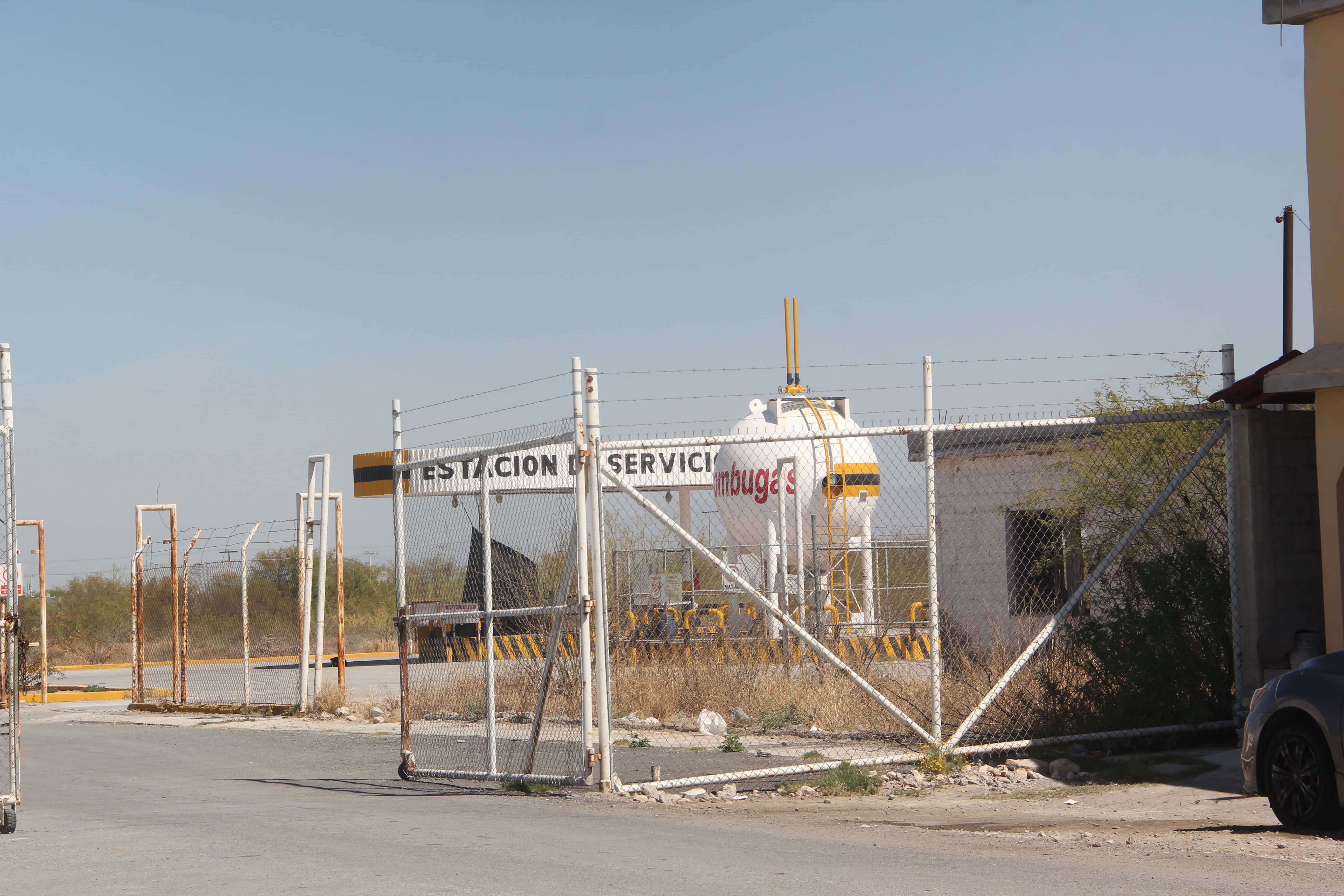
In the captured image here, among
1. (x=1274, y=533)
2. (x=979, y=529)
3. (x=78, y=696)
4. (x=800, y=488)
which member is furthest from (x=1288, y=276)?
(x=78, y=696)

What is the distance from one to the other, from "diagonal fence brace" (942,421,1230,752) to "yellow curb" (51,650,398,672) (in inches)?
936

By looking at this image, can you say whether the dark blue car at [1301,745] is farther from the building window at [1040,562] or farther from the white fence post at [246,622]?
the white fence post at [246,622]

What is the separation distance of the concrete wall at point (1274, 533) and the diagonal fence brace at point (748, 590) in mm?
3106

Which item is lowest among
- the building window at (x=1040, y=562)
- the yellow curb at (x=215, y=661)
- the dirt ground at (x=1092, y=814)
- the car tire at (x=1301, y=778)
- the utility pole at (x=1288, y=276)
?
the yellow curb at (x=215, y=661)

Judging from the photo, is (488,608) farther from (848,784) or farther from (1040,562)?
(1040,562)

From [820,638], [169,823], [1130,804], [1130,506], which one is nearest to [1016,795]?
[1130,804]

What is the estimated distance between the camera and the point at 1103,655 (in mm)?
11328

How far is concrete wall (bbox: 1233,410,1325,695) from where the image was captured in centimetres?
1097

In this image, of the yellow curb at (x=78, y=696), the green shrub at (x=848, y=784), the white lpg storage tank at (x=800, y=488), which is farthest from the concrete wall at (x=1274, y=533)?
the yellow curb at (x=78, y=696)

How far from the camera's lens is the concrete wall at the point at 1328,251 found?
32.7 ft

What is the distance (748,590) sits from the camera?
9953mm

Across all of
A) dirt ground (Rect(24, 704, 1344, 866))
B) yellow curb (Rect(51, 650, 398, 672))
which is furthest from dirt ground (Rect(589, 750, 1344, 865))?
yellow curb (Rect(51, 650, 398, 672))

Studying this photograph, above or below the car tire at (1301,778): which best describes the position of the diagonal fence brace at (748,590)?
above

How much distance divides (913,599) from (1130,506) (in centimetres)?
790
